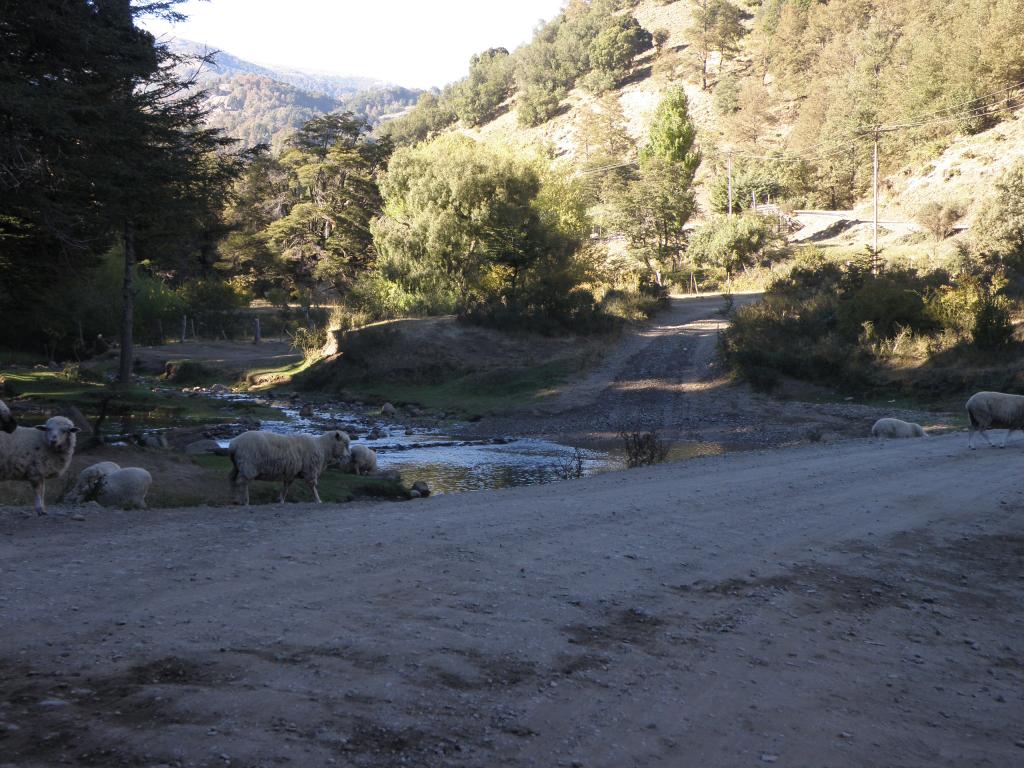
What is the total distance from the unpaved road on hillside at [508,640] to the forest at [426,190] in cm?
1213

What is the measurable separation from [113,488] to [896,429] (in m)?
16.7

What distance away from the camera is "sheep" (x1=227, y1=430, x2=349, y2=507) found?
42.6ft

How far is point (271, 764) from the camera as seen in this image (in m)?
3.95

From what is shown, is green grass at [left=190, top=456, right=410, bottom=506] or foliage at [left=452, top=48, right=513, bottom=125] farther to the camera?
foliage at [left=452, top=48, right=513, bottom=125]

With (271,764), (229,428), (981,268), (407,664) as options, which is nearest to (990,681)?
(407,664)

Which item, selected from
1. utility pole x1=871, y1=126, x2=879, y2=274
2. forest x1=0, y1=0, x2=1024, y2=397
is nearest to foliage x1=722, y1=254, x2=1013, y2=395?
forest x1=0, y1=0, x2=1024, y2=397

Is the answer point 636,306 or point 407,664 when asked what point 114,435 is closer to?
point 407,664

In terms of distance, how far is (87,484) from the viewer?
40.9 feet

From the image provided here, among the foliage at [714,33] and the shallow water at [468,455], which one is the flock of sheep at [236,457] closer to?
the shallow water at [468,455]

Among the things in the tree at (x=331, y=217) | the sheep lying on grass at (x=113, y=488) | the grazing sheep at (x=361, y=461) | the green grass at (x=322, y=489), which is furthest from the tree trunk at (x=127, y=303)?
the tree at (x=331, y=217)

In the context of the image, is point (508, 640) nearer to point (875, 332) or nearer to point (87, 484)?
point (87, 484)

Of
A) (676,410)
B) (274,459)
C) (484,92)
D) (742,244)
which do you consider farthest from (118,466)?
(484,92)

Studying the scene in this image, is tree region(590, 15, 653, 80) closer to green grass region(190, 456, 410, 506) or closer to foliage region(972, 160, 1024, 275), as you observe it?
foliage region(972, 160, 1024, 275)

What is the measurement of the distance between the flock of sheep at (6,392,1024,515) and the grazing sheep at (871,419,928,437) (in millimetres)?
2021
